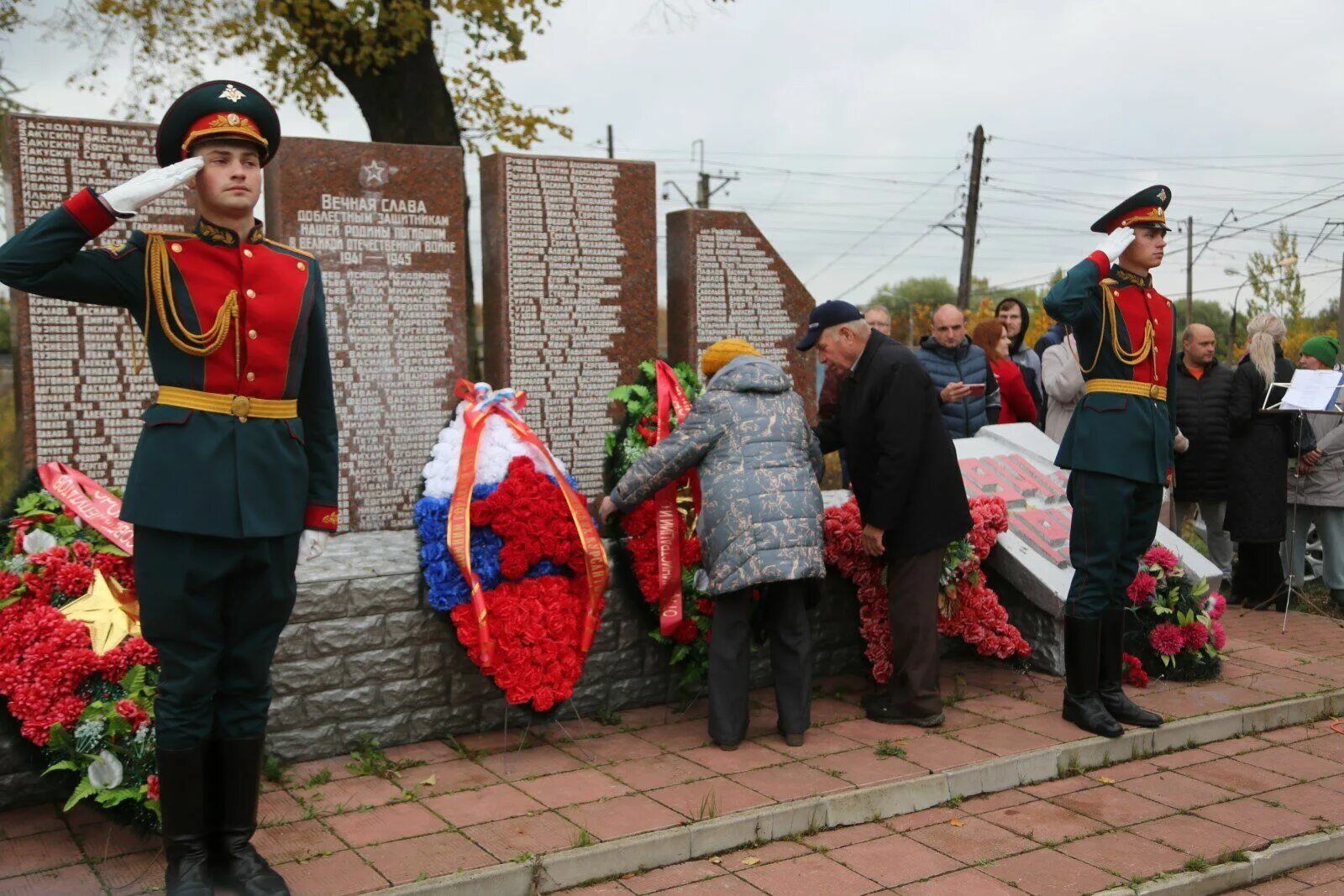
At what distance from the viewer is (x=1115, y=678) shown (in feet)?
18.5

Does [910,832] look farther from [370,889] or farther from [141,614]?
[141,614]

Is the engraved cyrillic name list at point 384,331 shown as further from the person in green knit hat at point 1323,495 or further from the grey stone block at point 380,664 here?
the person in green knit hat at point 1323,495

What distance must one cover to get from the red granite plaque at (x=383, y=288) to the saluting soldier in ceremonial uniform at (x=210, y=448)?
6.91 ft

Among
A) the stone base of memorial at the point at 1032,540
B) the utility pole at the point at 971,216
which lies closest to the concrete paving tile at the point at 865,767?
the stone base of memorial at the point at 1032,540

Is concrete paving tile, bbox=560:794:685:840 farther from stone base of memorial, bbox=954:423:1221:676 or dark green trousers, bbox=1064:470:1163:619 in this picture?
stone base of memorial, bbox=954:423:1221:676

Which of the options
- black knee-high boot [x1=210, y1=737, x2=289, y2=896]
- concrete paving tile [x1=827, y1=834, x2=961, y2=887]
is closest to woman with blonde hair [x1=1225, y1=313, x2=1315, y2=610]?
concrete paving tile [x1=827, y1=834, x2=961, y2=887]

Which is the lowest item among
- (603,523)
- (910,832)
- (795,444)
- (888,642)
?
(910,832)

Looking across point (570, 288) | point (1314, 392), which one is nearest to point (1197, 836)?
point (570, 288)

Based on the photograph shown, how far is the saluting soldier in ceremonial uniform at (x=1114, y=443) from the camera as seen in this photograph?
17.6 ft

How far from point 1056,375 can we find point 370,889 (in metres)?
5.39

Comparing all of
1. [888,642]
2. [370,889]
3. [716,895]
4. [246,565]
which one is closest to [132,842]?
[370,889]

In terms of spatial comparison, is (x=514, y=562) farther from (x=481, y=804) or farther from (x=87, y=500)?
(x=87, y=500)

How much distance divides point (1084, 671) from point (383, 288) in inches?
142

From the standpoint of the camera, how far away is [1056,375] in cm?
769
